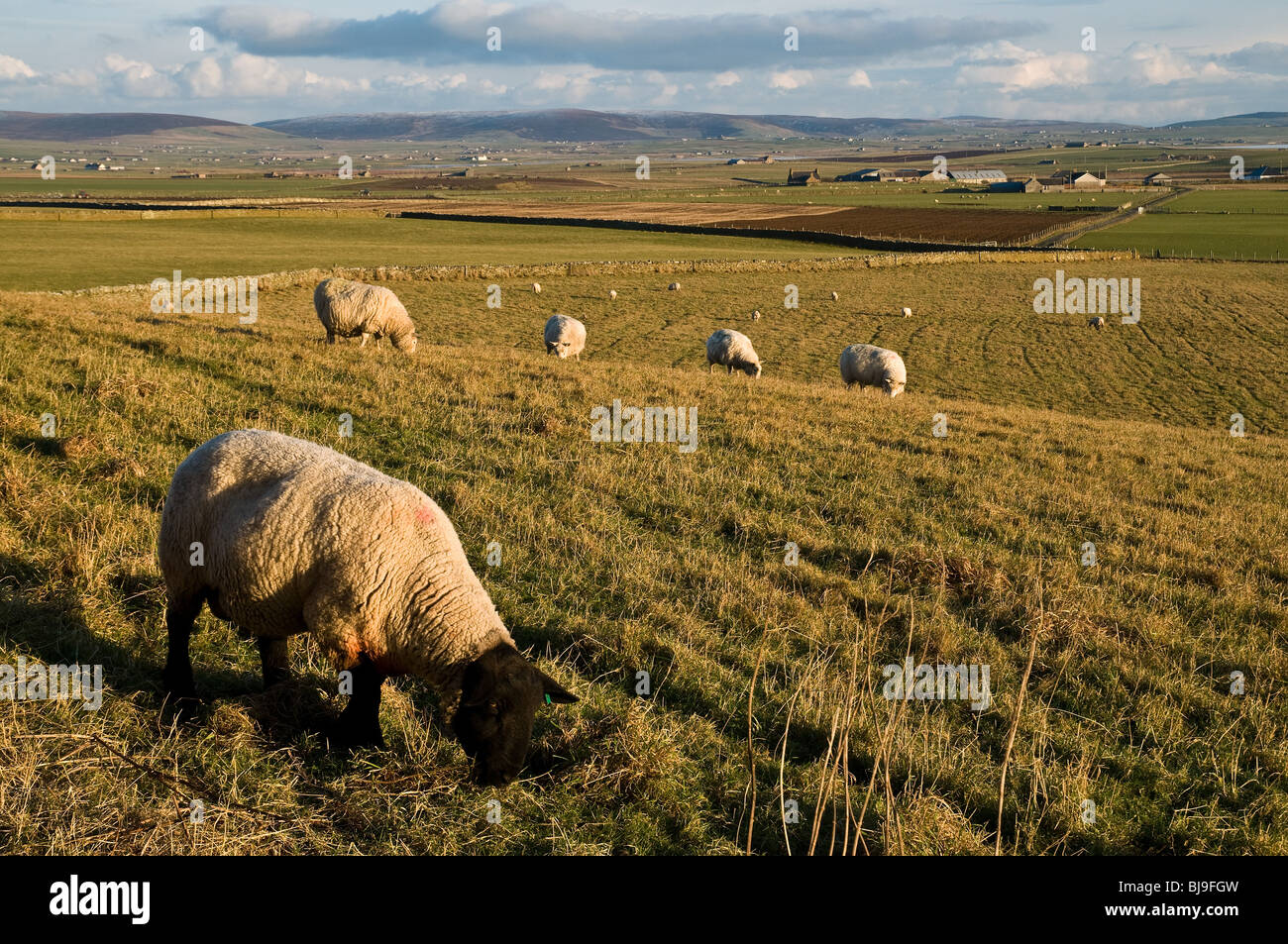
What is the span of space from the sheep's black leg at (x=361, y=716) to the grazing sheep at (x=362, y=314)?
16.9 meters

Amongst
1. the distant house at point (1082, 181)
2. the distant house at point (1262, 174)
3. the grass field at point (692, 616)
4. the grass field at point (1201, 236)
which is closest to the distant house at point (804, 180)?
the distant house at point (1082, 181)

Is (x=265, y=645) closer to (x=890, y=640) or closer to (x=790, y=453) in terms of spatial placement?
(x=890, y=640)

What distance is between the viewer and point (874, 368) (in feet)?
81.7

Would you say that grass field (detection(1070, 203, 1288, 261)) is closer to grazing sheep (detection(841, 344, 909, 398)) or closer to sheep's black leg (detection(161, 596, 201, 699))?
grazing sheep (detection(841, 344, 909, 398))

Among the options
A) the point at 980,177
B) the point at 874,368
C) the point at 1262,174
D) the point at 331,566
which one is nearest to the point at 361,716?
the point at 331,566

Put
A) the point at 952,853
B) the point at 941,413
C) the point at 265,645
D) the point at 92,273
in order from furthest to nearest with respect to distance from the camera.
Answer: the point at 92,273
the point at 941,413
the point at 265,645
the point at 952,853

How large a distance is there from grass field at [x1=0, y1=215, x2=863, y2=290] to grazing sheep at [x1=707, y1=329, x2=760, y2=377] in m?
28.7

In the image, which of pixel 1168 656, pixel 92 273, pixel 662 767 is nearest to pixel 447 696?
pixel 662 767

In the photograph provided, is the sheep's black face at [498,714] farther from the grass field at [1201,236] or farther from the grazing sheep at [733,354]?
the grass field at [1201,236]

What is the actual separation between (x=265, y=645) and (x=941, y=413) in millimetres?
16557

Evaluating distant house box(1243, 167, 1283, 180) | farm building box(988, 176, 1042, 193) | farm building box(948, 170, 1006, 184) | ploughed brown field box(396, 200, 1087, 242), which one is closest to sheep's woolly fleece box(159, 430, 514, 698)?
ploughed brown field box(396, 200, 1087, 242)

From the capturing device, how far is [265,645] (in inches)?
247

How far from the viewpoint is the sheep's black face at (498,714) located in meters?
5.32

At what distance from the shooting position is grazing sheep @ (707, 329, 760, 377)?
26853mm
